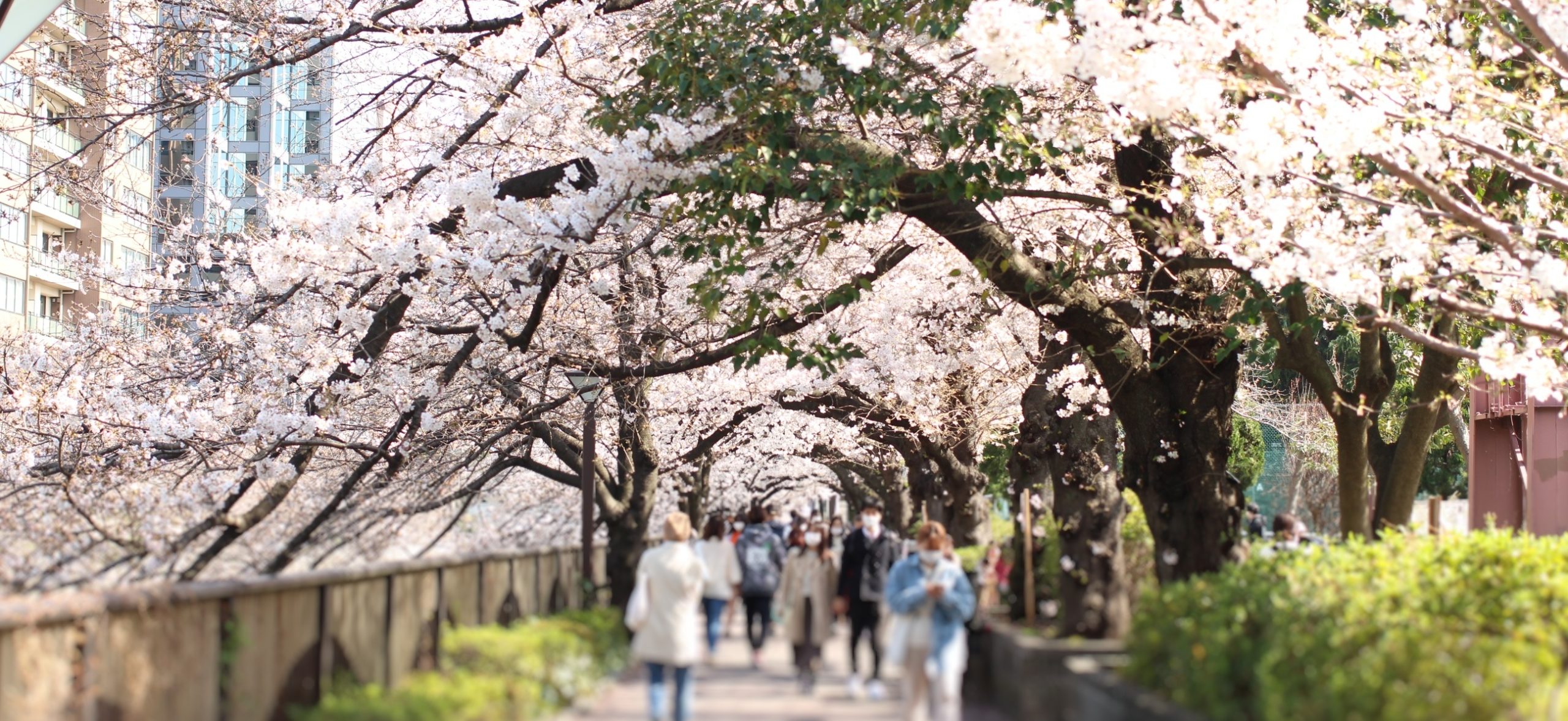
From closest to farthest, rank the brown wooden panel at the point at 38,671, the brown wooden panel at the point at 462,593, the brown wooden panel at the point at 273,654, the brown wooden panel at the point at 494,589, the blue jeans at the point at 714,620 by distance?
the brown wooden panel at the point at 38,671
the brown wooden panel at the point at 273,654
the brown wooden panel at the point at 462,593
the brown wooden panel at the point at 494,589
the blue jeans at the point at 714,620

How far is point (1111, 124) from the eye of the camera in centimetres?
1126

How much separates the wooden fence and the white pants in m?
Result: 3.35

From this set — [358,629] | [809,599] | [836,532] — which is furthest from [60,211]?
[358,629]

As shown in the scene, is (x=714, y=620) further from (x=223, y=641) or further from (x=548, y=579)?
(x=223, y=641)

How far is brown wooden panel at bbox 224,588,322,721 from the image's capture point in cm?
787

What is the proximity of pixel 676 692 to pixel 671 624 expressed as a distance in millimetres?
449

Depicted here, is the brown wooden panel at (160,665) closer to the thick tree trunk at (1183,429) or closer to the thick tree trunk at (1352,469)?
the thick tree trunk at (1183,429)

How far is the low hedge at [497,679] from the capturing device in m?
8.20

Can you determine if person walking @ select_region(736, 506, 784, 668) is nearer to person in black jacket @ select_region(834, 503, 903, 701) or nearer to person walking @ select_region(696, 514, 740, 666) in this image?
person walking @ select_region(696, 514, 740, 666)

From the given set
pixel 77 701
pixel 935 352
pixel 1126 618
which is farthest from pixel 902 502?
pixel 77 701

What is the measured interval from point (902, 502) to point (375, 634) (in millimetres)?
28188

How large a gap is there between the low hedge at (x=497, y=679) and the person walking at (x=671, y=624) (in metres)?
0.79

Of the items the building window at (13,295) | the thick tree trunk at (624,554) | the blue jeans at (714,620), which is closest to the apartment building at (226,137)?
the thick tree trunk at (624,554)

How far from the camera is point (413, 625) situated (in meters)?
10.6
